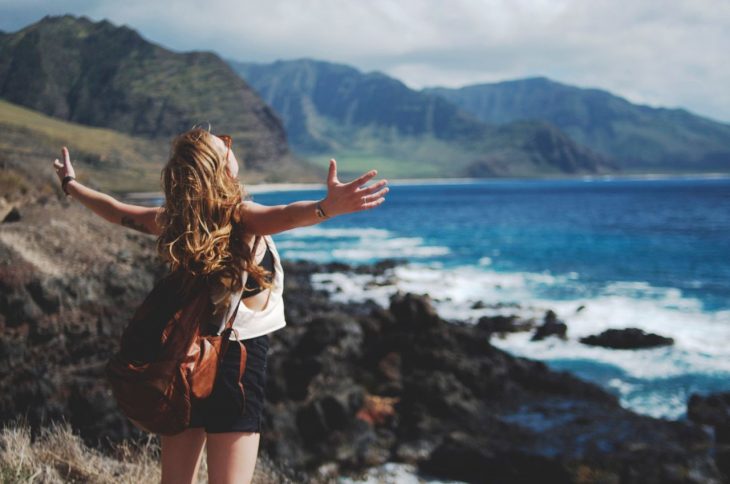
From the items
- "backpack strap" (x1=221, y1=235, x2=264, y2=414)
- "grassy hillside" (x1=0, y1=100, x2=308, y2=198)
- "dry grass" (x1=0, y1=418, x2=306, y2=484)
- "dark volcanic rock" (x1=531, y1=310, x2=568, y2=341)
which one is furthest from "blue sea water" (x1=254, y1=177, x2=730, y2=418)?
"grassy hillside" (x1=0, y1=100, x2=308, y2=198)

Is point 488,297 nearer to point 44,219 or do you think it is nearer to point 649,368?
point 649,368

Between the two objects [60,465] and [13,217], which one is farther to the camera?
[13,217]

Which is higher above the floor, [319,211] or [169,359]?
[319,211]

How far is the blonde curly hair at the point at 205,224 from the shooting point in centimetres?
239

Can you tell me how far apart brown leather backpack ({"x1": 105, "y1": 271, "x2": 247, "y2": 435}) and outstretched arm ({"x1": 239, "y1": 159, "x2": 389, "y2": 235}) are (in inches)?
14.5

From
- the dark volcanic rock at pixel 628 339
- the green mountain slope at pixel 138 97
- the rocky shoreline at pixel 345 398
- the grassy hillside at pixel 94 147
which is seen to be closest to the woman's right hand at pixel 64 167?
the rocky shoreline at pixel 345 398

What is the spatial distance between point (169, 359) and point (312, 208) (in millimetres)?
853

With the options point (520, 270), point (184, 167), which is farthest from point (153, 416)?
Result: point (520, 270)

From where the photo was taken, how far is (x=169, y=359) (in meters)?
2.37

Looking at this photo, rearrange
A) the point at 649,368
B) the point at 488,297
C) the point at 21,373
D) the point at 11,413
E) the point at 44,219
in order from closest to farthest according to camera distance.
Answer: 1. the point at 11,413
2. the point at 21,373
3. the point at 44,219
4. the point at 649,368
5. the point at 488,297

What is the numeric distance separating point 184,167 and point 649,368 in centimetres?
1568

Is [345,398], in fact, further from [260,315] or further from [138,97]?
[138,97]

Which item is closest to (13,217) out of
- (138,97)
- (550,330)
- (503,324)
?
(503,324)

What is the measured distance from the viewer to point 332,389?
36.6 ft
